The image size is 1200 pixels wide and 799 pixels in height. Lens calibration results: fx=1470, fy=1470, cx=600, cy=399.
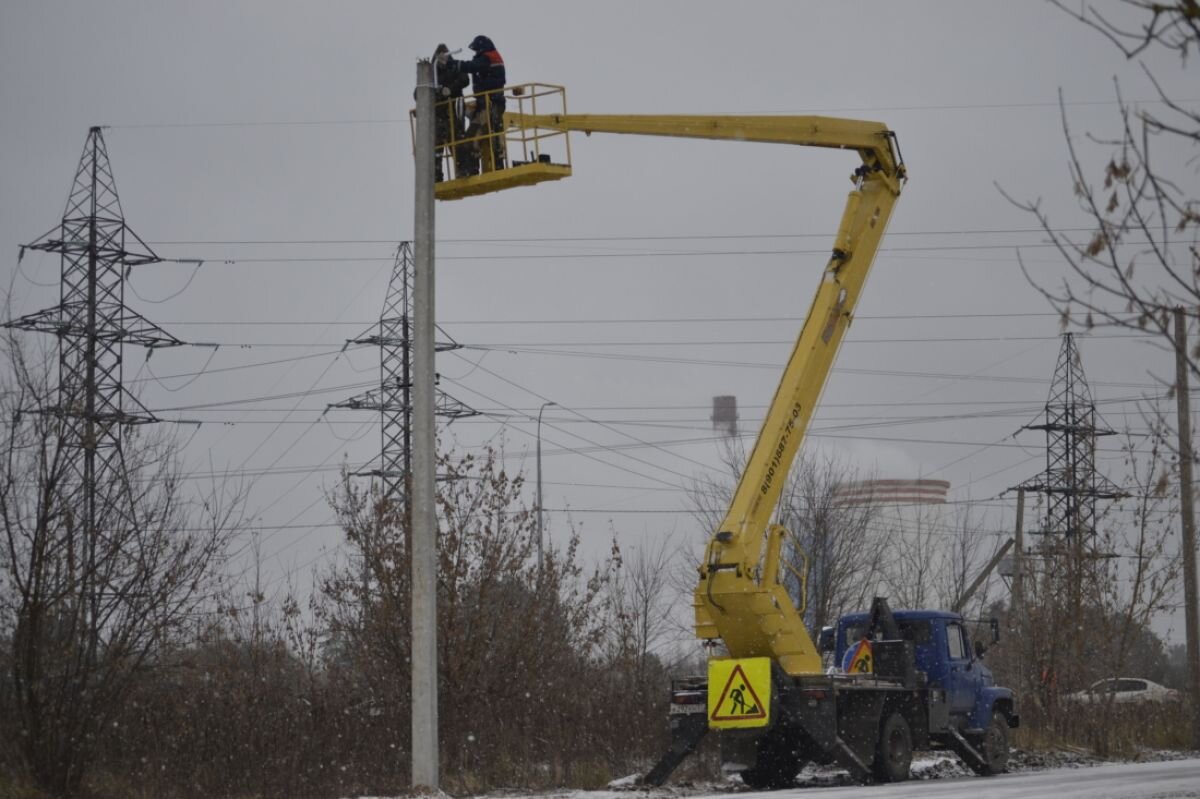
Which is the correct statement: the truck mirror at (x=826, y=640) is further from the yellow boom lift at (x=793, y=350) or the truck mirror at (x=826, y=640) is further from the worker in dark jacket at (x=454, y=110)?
the worker in dark jacket at (x=454, y=110)

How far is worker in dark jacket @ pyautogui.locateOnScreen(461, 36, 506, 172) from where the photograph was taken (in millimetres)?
18953

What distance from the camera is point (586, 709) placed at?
79.9 feet

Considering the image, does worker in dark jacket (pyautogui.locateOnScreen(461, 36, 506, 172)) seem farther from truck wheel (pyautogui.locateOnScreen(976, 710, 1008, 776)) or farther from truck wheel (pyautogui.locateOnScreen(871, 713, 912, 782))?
truck wheel (pyautogui.locateOnScreen(976, 710, 1008, 776))

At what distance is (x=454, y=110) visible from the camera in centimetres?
1933

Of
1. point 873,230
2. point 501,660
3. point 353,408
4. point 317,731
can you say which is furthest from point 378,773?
point 353,408

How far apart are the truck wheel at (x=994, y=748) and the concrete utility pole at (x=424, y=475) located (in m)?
10.5

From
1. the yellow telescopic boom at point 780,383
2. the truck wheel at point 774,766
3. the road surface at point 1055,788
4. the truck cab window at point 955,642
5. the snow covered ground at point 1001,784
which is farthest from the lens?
the truck cab window at point 955,642

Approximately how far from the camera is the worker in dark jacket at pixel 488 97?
62.2 feet

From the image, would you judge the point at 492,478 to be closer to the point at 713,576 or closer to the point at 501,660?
the point at 501,660

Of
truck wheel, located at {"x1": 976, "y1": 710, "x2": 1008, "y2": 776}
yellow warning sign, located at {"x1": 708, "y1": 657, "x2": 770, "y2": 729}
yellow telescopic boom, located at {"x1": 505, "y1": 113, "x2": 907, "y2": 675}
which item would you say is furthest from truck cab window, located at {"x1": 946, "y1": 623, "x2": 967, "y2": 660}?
yellow warning sign, located at {"x1": 708, "y1": 657, "x2": 770, "y2": 729}

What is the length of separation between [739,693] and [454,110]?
8669 mm

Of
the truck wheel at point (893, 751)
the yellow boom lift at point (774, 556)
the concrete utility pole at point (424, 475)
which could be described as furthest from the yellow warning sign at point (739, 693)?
the concrete utility pole at point (424, 475)

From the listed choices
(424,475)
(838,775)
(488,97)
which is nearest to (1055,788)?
(838,775)

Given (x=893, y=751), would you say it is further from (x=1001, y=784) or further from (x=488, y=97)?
(x=488, y=97)
